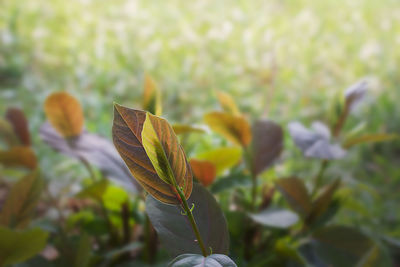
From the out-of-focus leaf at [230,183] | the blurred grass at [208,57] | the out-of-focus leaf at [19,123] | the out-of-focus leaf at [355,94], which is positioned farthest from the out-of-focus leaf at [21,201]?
the blurred grass at [208,57]

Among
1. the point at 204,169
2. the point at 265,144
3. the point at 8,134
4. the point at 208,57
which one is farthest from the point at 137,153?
the point at 208,57

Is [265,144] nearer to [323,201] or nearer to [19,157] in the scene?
[323,201]

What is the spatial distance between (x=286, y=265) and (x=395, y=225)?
0.75m

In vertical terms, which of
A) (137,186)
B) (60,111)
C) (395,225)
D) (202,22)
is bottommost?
(395,225)

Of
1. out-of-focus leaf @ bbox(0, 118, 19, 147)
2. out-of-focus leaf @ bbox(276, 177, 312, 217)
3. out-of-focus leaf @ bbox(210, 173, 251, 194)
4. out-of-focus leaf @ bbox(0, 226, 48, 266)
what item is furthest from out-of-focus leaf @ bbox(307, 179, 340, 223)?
out-of-focus leaf @ bbox(0, 118, 19, 147)

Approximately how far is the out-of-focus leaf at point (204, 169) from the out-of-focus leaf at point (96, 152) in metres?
0.10

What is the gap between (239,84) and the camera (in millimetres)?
2312

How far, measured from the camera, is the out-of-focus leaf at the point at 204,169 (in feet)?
2.00

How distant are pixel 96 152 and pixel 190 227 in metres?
0.30

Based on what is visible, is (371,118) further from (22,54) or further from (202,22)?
(22,54)

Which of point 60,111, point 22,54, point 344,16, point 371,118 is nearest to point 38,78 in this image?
point 22,54

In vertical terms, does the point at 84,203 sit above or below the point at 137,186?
below

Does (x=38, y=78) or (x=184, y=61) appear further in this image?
(x=184, y=61)

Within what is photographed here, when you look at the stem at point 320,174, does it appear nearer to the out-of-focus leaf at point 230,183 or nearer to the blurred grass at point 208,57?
the out-of-focus leaf at point 230,183
